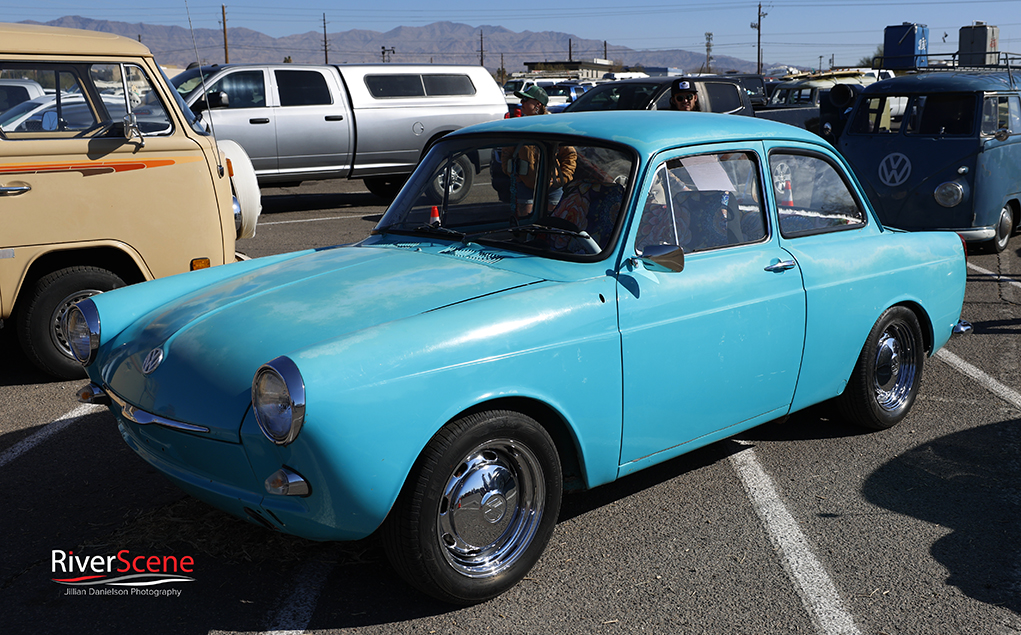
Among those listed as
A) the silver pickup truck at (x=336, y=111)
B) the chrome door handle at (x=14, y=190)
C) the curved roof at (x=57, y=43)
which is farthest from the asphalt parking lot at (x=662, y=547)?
the silver pickup truck at (x=336, y=111)

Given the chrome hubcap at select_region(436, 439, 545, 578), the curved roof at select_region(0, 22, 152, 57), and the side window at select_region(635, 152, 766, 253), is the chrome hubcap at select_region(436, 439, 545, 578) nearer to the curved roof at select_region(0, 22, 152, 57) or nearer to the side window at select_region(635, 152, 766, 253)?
the side window at select_region(635, 152, 766, 253)

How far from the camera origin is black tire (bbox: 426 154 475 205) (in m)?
4.17

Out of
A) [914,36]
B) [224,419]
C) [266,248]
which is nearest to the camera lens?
[224,419]

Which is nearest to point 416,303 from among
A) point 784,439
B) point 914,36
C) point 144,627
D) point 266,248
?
point 144,627

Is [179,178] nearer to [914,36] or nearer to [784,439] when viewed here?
[784,439]

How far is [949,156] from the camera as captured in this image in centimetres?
908

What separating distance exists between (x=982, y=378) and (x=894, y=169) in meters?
4.41

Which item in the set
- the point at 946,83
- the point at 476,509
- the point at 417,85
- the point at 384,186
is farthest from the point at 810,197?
the point at 384,186

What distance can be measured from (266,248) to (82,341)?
6.55m

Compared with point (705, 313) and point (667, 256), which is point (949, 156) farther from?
point (667, 256)

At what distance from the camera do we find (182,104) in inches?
232

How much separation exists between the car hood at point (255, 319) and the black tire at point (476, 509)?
0.51 meters

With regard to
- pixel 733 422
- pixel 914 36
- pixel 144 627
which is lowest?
pixel 144 627

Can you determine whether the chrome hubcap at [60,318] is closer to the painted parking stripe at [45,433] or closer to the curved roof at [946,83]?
the painted parking stripe at [45,433]
